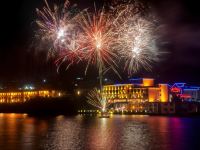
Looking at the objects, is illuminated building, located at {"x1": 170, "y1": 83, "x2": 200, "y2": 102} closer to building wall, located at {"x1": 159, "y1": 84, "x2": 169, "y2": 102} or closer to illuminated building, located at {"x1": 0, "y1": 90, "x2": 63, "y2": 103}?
building wall, located at {"x1": 159, "y1": 84, "x2": 169, "y2": 102}

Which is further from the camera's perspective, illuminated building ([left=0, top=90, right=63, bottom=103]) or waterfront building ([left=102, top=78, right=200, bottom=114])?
illuminated building ([left=0, top=90, right=63, bottom=103])

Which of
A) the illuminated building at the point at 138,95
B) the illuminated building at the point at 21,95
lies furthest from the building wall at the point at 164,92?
the illuminated building at the point at 21,95

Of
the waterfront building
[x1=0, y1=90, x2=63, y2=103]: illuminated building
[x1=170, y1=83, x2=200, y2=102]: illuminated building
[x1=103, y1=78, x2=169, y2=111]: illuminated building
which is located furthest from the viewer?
[x1=0, y1=90, x2=63, y2=103]: illuminated building

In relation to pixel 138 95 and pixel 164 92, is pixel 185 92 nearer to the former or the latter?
pixel 164 92

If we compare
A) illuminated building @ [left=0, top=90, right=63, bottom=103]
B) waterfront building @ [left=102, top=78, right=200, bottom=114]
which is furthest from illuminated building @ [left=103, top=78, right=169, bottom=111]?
illuminated building @ [left=0, top=90, right=63, bottom=103]

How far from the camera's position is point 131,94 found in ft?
231

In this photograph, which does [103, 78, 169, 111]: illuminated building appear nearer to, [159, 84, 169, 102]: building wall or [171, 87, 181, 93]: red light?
[159, 84, 169, 102]: building wall

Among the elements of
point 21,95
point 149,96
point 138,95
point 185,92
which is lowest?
point 149,96

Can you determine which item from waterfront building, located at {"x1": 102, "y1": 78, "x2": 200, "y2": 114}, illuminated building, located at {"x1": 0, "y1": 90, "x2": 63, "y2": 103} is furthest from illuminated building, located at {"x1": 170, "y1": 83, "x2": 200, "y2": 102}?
illuminated building, located at {"x1": 0, "y1": 90, "x2": 63, "y2": 103}

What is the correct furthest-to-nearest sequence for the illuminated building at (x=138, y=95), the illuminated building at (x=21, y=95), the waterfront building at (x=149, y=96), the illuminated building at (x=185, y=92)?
1. the illuminated building at (x=21, y=95)
2. the illuminated building at (x=138, y=95)
3. the illuminated building at (x=185, y=92)
4. the waterfront building at (x=149, y=96)

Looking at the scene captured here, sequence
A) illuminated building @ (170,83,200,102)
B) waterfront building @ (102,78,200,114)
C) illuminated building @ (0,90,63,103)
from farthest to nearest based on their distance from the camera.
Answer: illuminated building @ (0,90,63,103), illuminated building @ (170,83,200,102), waterfront building @ (102,78,200,114)

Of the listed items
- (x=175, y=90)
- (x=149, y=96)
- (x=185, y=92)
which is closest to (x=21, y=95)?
(x=149, y=96)

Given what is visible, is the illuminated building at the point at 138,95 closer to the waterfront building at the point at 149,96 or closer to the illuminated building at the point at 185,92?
the waterfront building at the point at 149,96

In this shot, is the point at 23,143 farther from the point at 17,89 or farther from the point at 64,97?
the point at 17,89
